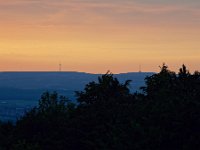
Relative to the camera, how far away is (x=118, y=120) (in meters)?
52.1

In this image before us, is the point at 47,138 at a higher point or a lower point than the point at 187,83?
lower

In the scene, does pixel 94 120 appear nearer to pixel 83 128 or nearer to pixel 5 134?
pixel 83 128

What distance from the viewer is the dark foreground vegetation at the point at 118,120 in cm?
4288

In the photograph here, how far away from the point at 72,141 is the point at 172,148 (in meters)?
13.4

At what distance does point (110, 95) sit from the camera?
68.6 m

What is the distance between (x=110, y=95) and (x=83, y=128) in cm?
1383

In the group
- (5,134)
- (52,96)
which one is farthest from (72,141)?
(52,96)

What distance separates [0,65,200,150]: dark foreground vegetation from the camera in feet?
141

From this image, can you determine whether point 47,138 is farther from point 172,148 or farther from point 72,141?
point 172,148

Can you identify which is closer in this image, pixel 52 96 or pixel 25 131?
pixel 25 131

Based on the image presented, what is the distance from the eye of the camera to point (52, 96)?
76.9 meters

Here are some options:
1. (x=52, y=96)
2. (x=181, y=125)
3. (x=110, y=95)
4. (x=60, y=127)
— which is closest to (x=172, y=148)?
(x=181, y=125)

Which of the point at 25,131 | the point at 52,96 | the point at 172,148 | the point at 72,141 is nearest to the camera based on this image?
the point at 172,148

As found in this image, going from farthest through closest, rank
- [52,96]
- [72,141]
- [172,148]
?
[52,96], [72,141], [172,148]
